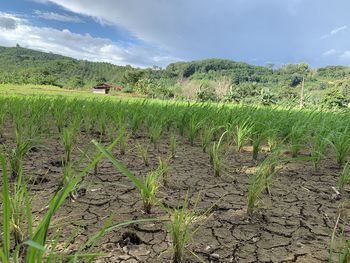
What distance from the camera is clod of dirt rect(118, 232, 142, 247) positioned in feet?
4.39

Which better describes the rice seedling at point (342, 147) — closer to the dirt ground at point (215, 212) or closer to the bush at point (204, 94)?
the dirt ground at point (215, 212)

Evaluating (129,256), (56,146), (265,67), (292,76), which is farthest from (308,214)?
(265,67)

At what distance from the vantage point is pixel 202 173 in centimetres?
229

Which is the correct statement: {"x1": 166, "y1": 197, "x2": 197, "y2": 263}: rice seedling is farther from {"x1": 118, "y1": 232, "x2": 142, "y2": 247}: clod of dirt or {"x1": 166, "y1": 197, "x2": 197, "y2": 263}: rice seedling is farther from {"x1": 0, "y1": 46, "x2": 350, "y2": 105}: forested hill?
{"x1": 0, "y1": 46, "x2": 350, "y2": 105}: forested hill

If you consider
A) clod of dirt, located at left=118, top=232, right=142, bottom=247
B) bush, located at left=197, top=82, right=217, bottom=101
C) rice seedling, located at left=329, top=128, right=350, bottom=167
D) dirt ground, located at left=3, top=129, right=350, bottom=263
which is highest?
bush, located at left=197, top=82, right=217, bottom=101

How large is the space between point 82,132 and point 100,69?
13833 cm

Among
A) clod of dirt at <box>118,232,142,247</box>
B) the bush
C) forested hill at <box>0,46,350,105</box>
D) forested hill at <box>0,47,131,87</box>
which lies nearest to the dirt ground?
clod of dirt at <box>118,232,142,247</box>

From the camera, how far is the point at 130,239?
1.39 meters

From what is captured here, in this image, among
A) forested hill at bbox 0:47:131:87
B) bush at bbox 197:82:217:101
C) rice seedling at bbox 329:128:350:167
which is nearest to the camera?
rice seedling at bbox 329:128:350:167

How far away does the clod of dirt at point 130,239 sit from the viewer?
52.7 inches

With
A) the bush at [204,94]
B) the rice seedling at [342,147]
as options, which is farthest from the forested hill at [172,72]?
the rice seedling at [342,147]

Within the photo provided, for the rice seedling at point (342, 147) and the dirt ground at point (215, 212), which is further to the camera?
the rice seedling at point (342, 147)

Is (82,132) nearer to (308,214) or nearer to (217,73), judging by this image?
(308,214)

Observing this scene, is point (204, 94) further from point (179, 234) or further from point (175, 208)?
point (179, 234)
